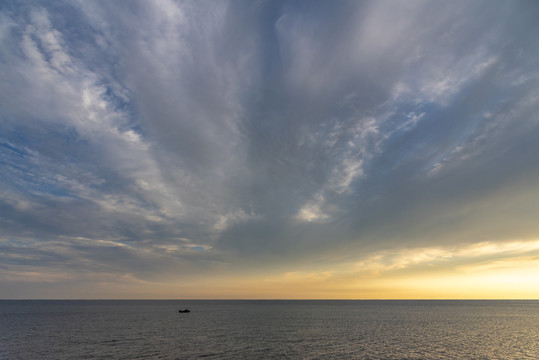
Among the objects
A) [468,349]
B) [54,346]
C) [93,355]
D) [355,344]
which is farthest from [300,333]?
[54,346]

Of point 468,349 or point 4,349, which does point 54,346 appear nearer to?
point 4,349

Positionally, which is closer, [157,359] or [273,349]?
[157,359]

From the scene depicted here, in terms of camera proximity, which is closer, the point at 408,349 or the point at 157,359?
the point at 157,359

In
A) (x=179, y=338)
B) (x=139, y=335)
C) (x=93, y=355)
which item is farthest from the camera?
(x=139, y=335)

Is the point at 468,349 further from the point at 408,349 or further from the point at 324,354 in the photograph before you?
the point at 324,354

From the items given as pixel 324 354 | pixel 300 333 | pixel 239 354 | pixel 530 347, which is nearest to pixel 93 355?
pixel 239 354

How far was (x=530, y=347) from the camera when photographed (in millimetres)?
69750

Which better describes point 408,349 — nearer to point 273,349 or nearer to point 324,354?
point 324,354

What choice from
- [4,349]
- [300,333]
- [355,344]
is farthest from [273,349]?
[4,349]

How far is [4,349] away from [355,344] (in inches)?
3247

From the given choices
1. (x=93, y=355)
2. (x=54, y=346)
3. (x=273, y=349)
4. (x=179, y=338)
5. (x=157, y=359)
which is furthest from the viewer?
(x=179, y=338)

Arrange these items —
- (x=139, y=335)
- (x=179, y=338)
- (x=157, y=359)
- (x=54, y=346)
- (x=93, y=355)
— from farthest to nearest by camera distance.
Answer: (x=139, y=335), (x=179, y=338), (x=54, y=346), (x=93, y=355), (x=157, y=359)

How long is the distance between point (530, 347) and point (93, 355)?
101548 millimetres

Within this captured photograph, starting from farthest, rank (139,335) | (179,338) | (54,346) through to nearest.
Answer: (139,335) → (179,338) → (54,346)
